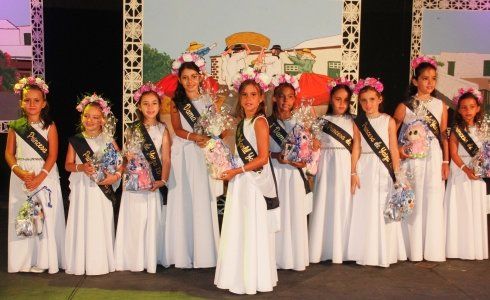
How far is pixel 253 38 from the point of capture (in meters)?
6.77

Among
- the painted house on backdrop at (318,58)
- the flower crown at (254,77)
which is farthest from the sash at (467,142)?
the flower crown at (254,77)

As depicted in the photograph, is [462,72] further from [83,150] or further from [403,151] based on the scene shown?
[83,150]

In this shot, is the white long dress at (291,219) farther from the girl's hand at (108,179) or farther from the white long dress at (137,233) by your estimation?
the girl's hand at (108,179)

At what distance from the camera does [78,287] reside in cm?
408

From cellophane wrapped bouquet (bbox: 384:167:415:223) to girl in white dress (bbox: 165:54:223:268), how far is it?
145cm

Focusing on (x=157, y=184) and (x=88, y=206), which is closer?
(x=88, y=206)

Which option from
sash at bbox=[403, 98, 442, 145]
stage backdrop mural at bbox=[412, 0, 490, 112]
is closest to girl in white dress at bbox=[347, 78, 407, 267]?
sash at bbox=[403, 98, 442, 145]

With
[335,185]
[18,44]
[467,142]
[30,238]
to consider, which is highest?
[18,44]

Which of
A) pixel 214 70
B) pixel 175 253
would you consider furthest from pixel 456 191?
A: pixel 214 70

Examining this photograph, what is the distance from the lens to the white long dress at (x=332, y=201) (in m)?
4.88

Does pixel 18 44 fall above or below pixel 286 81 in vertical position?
above

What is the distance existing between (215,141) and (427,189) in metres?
2.12

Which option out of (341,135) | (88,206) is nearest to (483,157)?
(341,135)

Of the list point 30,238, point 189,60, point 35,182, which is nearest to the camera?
point 35,182
